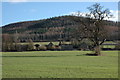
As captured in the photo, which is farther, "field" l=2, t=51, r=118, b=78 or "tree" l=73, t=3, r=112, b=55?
"tree" l=73, t=3, r=112, b=55

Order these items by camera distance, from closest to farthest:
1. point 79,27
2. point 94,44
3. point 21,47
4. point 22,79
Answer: point 22,79, point 79,27, point 94,44, point 21,47

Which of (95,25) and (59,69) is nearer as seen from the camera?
(59,69)

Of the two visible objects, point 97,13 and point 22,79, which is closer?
point 22,79

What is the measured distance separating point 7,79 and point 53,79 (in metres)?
2.42

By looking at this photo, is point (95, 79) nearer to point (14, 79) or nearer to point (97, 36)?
point (14, 79)

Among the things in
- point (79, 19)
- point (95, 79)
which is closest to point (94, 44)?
point (79, 19)

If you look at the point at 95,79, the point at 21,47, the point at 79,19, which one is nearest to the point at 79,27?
the point at 79,19

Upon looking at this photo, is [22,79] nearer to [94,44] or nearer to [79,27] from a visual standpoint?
[79,27]

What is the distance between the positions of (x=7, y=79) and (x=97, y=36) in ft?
132

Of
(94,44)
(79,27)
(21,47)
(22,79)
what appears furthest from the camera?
(21,47)

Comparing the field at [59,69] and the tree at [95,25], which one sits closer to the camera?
the field at [59,69]

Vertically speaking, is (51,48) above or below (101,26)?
below

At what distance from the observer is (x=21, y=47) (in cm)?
9525

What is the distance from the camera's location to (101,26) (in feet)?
169
